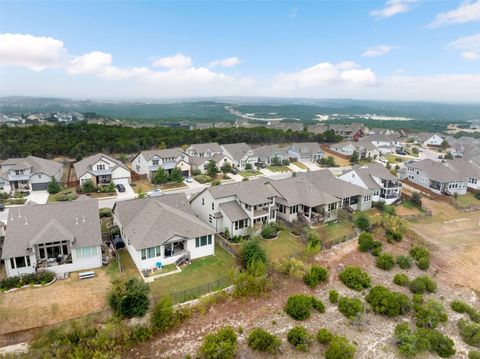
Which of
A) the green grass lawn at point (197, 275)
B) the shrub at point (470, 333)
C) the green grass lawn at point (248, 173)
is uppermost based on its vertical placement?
the green grass lawn at point (248, 173)

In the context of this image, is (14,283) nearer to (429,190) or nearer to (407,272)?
(407,272)

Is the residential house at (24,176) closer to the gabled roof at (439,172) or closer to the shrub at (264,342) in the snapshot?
the shrub at (264,342)

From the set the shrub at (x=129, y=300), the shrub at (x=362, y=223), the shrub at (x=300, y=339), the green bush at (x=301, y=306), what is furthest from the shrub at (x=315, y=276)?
the shrub at (x=129, y=300)

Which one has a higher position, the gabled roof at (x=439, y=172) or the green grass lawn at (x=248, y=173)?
the gabled roof at (x=439, y=172)

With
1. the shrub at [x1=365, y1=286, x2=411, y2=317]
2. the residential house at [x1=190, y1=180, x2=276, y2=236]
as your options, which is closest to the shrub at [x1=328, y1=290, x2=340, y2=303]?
the shrub at [x1=365, y1=286, x2=411, y2=317]

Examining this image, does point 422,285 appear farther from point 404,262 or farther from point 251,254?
point 251,254
